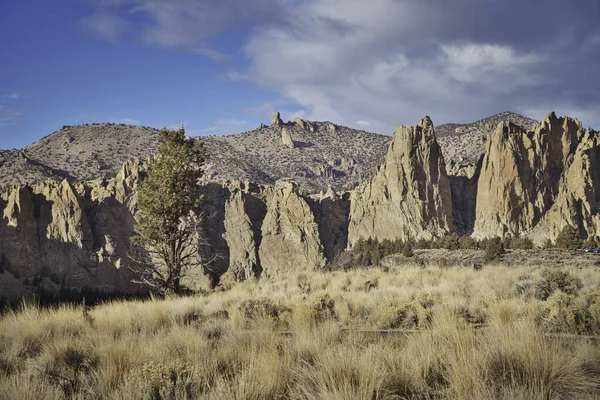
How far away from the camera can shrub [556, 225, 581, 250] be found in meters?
56.7

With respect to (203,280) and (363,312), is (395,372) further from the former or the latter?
(203,280)

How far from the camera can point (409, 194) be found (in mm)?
86250

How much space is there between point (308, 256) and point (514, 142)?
50310 mm

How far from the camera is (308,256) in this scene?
301 ft

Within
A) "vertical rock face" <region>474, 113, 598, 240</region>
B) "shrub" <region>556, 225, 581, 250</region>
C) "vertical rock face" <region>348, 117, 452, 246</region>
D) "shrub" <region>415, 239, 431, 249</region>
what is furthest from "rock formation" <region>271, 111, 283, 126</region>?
"shrub" <region>556, 225, 581, 250</region>

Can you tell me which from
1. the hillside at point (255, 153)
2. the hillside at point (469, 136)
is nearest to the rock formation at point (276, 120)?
the hillside at point (255, 153)

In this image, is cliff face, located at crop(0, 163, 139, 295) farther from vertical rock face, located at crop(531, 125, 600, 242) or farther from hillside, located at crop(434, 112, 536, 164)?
hillside, located at crop(434, 112, 536, 164)

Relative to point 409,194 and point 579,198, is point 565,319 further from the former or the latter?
point 579,198

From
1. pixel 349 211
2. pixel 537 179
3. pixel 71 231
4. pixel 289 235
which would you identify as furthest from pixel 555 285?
pixel 71 231

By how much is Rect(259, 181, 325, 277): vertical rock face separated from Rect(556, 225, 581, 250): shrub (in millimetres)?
46211

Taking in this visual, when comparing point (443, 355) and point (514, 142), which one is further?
point (514, 142)

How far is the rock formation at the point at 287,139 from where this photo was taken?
16588cm

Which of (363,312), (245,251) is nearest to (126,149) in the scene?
(245,251)

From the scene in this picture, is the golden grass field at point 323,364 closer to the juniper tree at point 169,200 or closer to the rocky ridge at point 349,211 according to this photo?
the juniper tree at point 169,200
